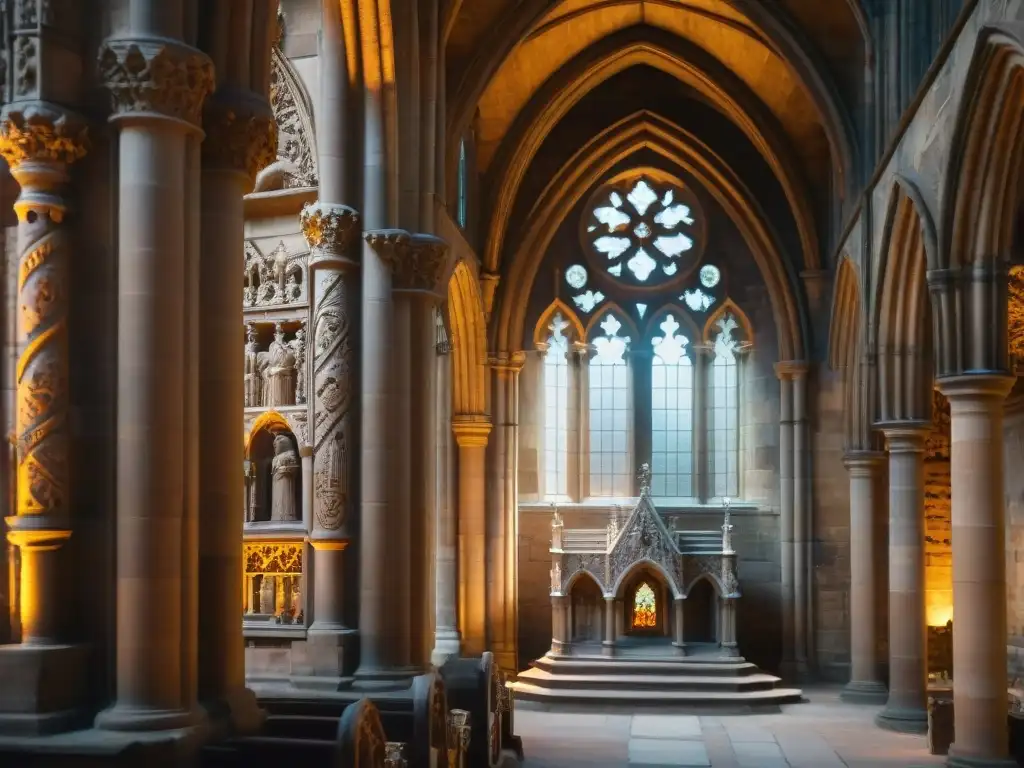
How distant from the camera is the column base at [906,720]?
17125 millimetres

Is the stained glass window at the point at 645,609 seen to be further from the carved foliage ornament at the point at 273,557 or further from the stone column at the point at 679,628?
the carved foliage ornament at the point at 273,557

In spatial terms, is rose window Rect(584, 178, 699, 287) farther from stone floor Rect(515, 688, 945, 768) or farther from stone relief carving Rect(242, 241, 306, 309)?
stone relief carving Rect(242, 241, 306, 309)

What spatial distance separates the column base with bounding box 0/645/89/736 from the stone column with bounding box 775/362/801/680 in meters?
17.0

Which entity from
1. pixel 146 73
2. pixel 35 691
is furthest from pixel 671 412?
pixel 35 691

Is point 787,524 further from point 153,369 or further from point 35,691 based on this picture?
point 35,691

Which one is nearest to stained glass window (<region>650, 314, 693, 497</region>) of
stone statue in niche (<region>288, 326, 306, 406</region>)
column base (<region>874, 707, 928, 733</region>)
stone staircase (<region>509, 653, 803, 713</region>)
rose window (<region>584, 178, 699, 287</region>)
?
rose window (<region>584, 178, 699, 287</region>)

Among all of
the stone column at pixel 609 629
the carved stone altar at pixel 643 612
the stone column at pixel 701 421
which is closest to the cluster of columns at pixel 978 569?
the carved stone altar at pixel 643 612

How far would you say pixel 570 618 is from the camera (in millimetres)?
21906

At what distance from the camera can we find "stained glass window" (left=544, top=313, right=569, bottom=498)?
83.3ft

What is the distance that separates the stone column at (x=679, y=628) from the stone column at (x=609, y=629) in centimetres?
94

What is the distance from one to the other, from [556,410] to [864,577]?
23.8ft

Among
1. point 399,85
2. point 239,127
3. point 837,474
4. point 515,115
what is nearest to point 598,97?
point 515,115

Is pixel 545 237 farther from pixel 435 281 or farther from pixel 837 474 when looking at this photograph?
pixel 435 281

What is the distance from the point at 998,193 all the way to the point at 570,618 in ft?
36.8
